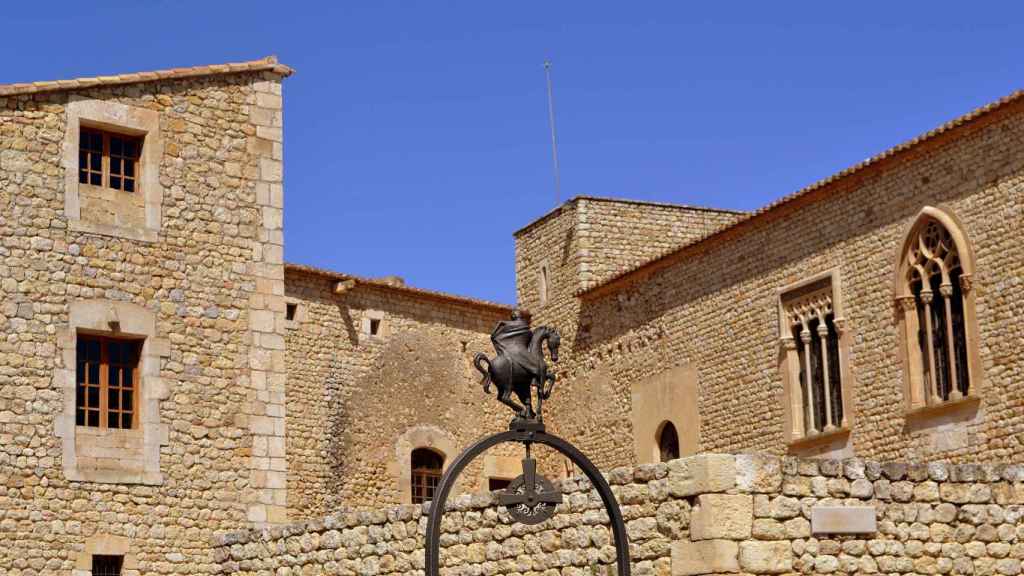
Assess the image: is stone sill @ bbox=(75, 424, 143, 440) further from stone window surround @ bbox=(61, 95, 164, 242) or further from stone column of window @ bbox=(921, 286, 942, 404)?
stone column of window @ bbox=(921, 286, 942, 404)

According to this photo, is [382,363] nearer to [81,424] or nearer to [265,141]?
[265,141]

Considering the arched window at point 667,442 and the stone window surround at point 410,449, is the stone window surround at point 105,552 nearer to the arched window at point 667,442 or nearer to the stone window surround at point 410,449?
the stone window surround at point 410,449

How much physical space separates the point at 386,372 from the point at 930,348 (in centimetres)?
932

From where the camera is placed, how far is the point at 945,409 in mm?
20391

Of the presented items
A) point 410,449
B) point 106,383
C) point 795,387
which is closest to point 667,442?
point 795,387

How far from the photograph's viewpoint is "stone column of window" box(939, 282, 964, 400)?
20.3 m

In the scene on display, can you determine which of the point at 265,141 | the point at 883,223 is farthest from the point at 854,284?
the point at 265,141

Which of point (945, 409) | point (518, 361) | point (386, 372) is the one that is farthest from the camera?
point (386, 372)

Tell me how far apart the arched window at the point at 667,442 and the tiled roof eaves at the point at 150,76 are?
29.9 feet

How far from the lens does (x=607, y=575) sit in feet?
42.2

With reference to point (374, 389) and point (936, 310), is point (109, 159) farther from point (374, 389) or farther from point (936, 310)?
point (936, 310)

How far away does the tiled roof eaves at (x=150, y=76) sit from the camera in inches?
699

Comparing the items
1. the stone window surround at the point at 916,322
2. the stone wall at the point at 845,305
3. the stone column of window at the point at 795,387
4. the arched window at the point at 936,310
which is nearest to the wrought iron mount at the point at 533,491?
the stone wall at the point at 845,305

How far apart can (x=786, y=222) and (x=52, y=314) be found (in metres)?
10.4
